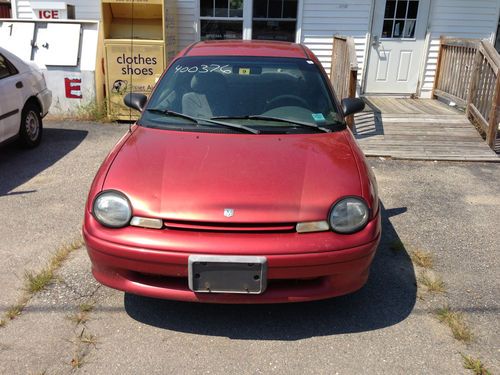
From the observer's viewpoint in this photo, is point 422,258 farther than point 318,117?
Yes

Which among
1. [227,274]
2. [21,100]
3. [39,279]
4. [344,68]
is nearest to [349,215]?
[227,274]

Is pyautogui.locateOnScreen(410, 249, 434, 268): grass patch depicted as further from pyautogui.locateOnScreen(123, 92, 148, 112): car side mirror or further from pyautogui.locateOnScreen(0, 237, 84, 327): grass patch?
pyautogui.locateOnScreen(0, 237, 84, 327): grass patch

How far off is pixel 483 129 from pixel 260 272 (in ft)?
19.3

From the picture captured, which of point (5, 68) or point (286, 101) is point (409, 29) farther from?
point (5, 68)

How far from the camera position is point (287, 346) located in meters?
2.67

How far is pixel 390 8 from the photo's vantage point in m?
9.00

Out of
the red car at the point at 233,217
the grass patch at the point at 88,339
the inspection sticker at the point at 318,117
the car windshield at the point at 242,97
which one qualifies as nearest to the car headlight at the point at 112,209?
the red car at the point at 233,217

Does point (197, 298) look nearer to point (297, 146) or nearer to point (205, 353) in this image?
point (205, 353)

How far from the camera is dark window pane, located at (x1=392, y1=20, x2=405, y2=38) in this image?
9.06 metres

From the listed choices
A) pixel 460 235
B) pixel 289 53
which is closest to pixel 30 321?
pixel 289 53

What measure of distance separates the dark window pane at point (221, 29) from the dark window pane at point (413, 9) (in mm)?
3301

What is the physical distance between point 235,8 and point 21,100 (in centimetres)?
480

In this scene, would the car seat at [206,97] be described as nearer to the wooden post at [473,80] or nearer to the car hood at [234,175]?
the car hood at [234,175]

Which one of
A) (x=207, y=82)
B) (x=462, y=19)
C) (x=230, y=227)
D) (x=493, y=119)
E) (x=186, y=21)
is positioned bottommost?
(x=493, y=119)
